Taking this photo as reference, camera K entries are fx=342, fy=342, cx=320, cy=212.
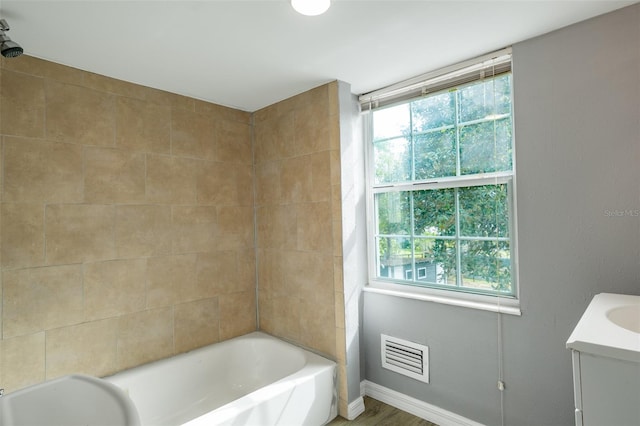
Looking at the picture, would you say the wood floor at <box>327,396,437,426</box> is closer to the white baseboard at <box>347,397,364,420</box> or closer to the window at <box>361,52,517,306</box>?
the white baseboard at <box>347,397,364,420</box>

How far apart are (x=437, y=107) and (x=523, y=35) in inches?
23.8

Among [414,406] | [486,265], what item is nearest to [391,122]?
[486,265]

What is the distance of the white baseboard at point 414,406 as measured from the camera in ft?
6.91

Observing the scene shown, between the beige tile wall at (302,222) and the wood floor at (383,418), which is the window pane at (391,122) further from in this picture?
the wood floor at (383,418)

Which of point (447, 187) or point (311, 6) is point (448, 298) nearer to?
point (447, 187)

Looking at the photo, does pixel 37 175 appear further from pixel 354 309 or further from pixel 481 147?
pixel 481 147

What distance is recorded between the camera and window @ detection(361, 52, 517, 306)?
1.98 meters

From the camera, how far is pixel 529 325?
5.96 ft

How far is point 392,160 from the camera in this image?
2.49 meters

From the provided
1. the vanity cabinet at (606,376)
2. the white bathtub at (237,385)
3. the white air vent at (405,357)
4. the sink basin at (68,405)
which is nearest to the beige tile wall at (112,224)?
the white bathtub at (237,385)

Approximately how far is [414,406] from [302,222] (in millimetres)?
1468

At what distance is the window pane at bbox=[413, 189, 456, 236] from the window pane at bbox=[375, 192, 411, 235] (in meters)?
0.07

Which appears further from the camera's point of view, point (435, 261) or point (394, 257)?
point (394, 257)

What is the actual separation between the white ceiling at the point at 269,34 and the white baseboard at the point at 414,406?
2170mm
